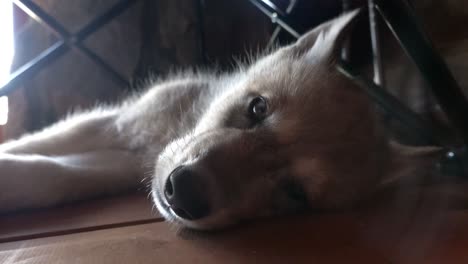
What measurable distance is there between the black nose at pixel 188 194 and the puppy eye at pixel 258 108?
33cm

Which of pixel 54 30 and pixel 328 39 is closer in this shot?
pixel 328 39

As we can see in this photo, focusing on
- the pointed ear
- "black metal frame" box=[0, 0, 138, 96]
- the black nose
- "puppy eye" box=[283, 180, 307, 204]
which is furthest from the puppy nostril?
"black metal frame" box=[0, 0, 138, 96]

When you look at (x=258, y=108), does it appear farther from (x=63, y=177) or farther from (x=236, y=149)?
(x=63, y=177)

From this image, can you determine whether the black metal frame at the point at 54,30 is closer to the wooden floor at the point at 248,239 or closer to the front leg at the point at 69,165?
the front leg at the point at 69,165

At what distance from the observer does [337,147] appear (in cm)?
120

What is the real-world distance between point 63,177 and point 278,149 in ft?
1.75

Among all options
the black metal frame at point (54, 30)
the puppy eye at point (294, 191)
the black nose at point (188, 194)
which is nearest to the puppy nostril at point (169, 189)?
the black nose at point (188, 194)

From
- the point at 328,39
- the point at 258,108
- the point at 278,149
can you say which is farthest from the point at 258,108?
the point at 328,39

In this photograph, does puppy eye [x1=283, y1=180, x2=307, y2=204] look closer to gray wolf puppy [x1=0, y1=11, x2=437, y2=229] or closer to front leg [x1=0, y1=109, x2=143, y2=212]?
gray wolf puppy [x1=0, y1=11, x2=437, y2=229]

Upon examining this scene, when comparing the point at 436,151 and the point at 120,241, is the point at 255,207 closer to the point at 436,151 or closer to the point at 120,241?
the point at 120,241

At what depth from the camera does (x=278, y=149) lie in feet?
3.74

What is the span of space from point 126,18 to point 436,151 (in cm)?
173

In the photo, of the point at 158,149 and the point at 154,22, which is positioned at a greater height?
the point at 154,22

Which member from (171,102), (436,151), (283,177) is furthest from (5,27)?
(436,151)
